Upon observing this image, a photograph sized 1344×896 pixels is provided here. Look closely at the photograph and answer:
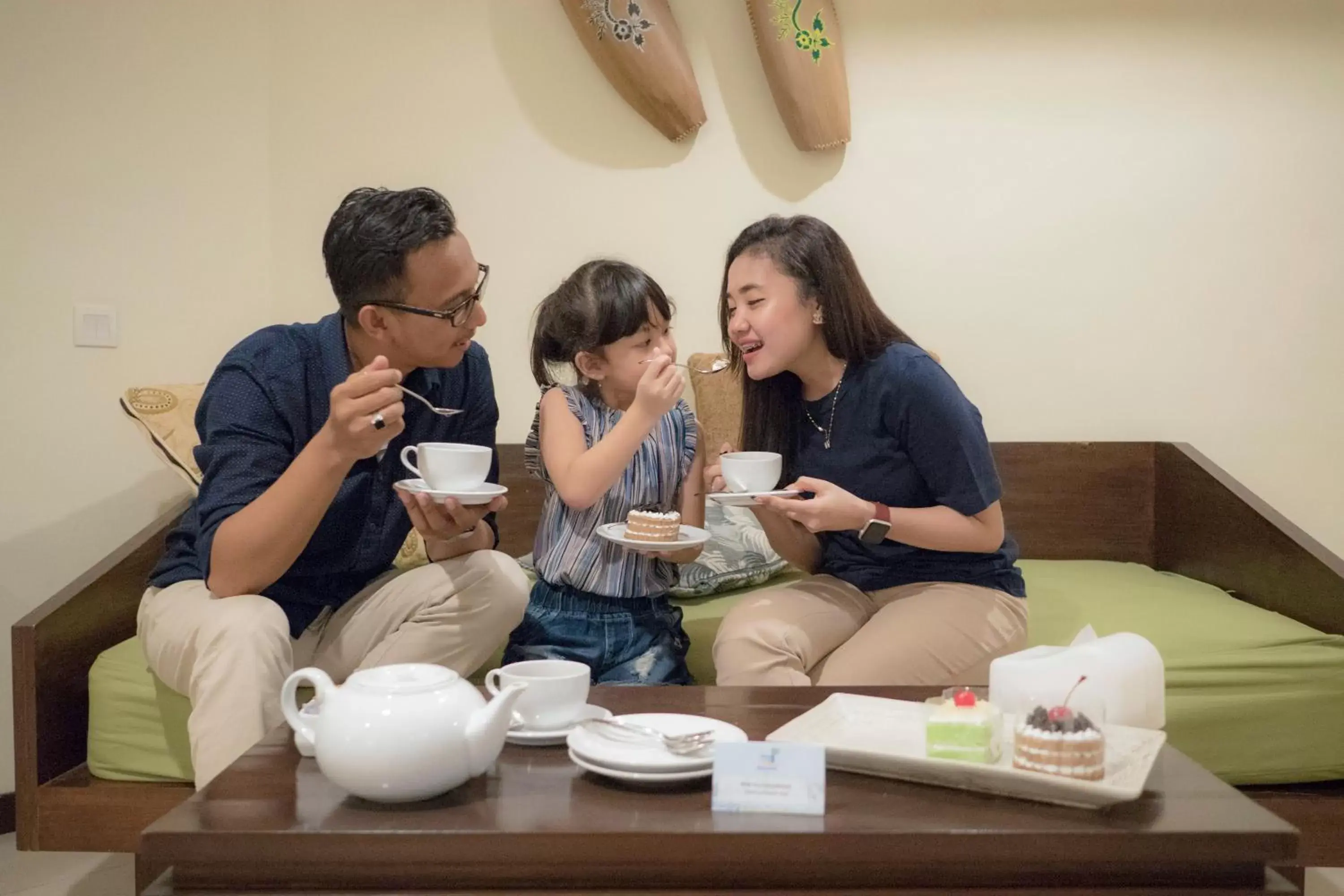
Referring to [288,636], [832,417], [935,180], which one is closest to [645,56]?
[935,180]

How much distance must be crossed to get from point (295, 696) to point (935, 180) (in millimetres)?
2004

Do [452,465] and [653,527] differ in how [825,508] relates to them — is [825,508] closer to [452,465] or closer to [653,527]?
[653,527]

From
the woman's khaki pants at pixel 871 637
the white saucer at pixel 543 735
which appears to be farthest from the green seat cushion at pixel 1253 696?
the white saucer at pixel 543 735

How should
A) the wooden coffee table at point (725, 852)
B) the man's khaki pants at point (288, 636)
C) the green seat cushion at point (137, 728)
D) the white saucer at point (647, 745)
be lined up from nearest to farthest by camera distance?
the wooden coffee table at point (725, 852), the white saucer at point (647, 745), the man's khaki pants at point (288, 636), the green seat cushion at point (137, 728)

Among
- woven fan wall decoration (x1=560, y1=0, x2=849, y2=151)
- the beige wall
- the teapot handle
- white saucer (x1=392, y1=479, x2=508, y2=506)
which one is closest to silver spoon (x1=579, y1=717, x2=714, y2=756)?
the teapot handle

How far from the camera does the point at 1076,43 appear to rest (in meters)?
2.55

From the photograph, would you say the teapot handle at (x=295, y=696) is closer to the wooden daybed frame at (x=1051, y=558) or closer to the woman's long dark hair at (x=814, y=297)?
the wooden daybed frame at (x=1051, y=558)

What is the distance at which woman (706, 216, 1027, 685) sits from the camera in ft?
5.36

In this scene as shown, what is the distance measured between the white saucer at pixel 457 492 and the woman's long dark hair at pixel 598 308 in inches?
13.9

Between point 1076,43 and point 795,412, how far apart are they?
4.29ft

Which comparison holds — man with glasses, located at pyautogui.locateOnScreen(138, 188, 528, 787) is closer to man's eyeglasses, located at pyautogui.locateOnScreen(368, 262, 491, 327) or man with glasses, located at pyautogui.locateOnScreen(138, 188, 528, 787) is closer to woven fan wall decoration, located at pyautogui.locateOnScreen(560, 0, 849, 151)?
man's eyeglasses, located at pyautogui.locateOnScreen(368, 262, 491, 327)

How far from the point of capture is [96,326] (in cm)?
240

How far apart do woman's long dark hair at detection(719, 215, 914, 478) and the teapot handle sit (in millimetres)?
995

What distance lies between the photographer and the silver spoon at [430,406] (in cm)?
155
